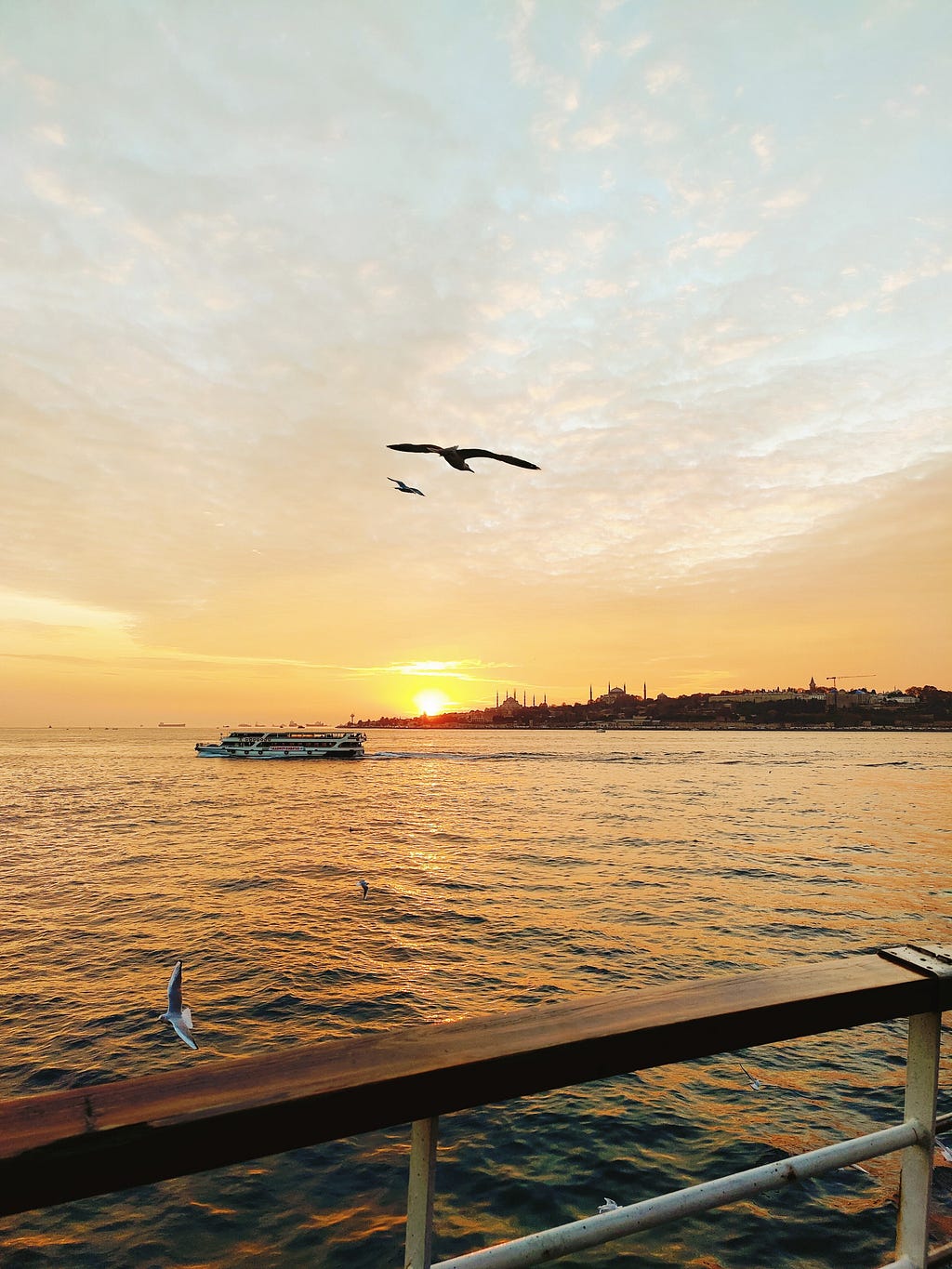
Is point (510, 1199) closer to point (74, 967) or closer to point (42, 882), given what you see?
point (74, 967)

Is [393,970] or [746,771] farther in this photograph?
[746,771]

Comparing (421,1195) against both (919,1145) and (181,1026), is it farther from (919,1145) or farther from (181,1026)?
(181,1026)

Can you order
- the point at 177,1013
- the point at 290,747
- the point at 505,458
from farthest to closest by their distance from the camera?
the point at 290,747
the point at 177,1013
the point at 505,458

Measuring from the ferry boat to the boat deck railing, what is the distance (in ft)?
283

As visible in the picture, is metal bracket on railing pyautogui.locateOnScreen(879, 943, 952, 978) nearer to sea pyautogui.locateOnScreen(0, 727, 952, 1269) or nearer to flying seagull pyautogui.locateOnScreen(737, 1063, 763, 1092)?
sea pyautogui.locateOnScreen(0, 727, 952, 1269)

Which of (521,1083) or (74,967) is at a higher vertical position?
(521,1083)

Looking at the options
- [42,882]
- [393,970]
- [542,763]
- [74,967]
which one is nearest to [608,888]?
[393,970]

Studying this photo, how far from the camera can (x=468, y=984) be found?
37.1 feet

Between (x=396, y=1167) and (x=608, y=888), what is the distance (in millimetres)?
12072

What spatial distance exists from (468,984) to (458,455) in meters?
8.93

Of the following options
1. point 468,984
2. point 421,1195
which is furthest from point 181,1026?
point 421,1195

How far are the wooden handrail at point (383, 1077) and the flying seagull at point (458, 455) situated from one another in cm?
403

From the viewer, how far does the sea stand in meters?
5.98

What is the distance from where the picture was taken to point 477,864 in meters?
22.5
